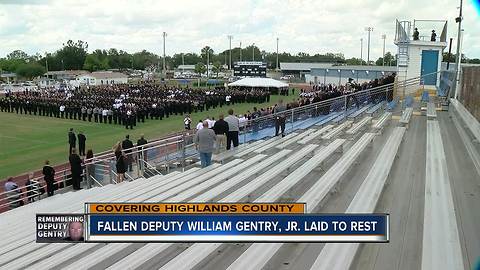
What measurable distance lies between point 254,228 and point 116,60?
136 m

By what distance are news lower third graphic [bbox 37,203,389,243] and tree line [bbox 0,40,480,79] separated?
3443 inches

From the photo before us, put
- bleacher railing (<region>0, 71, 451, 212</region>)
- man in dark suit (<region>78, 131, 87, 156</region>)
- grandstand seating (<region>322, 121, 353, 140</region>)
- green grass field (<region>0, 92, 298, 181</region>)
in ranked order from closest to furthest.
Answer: bleacher railing (<region>0, 71, 451, 212</region>) < grandstand seating (<region>322, 121, 353, 140</region>) < green grass field (<region>0, 92, 298, 181</region>) < man in dark suit (<region>78, 131, 87, 156</region>)

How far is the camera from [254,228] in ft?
12.5

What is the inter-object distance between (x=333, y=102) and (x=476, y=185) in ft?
29.6

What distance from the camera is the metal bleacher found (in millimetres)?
4305

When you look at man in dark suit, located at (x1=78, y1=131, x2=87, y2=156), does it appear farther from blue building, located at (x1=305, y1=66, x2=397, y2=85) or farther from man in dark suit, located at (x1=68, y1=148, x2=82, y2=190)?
blue building, located at (x1=305, y1=66, x2=397, y2=85)

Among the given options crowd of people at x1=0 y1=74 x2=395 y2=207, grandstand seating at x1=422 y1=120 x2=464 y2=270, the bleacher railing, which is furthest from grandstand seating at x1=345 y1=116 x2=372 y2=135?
grandstand seating at x1=422 y1=120 x2=464 y2=270

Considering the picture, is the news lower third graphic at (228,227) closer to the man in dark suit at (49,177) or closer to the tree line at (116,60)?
the man in dark suit at (49,177)

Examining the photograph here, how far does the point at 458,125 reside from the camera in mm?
12523

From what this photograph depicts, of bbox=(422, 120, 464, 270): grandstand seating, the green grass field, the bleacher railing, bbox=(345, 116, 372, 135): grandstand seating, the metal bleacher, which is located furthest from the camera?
the green grass field

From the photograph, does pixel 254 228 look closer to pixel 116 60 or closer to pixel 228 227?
pixel 228 227

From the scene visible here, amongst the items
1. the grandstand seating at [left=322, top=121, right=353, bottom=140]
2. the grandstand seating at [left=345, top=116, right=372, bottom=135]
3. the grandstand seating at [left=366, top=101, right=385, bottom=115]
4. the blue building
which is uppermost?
the blue building

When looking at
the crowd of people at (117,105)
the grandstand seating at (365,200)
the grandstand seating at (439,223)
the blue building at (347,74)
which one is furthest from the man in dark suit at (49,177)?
the blue building at (347,74)

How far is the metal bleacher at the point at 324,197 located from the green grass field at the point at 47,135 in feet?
26.7
